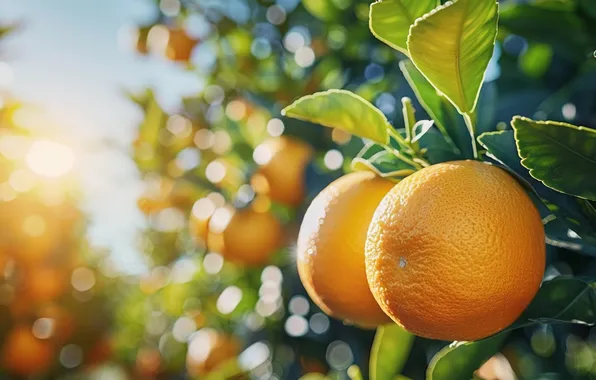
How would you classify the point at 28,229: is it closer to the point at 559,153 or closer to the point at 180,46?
the point at 180,46

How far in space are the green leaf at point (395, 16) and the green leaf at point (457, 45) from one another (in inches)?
2.3

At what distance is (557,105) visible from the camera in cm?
128

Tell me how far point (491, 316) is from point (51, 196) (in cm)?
416

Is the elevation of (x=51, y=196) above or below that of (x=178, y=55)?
below

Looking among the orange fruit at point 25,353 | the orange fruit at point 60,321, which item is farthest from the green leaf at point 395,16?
the orange fruit at point 60,321

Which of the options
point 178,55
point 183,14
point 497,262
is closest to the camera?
point 497,262

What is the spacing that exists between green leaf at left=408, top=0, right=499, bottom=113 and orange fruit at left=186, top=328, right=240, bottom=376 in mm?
1349

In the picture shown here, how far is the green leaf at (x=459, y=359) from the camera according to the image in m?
0.77

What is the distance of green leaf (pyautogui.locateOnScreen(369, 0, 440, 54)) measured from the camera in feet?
2.05

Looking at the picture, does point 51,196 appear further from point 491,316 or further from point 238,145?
point 491,316

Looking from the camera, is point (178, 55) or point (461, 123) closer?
point (461, 123)

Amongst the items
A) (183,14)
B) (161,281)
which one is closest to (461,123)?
(183,14)

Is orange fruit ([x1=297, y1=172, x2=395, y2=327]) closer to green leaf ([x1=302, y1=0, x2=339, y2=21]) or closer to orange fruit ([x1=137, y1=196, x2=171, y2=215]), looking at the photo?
green leaf ([x1=302, y1=0, x2=339, y2=21])

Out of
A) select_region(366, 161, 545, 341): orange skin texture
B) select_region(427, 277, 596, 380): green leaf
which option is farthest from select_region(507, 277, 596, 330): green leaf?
select_region(366, 161, 545, 341): orange skin texture
